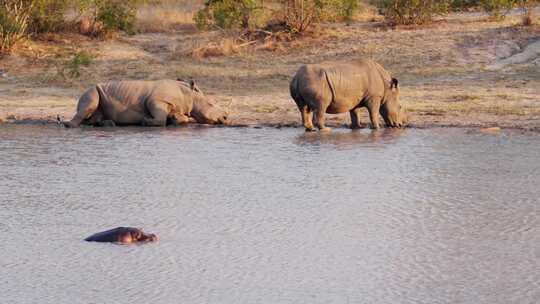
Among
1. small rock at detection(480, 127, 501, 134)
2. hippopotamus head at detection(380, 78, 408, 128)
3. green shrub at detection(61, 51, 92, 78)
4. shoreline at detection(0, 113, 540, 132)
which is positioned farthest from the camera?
green shrub at detection(61, 51, 92, 78)

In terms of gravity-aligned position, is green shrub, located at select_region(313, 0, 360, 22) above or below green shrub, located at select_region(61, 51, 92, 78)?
above

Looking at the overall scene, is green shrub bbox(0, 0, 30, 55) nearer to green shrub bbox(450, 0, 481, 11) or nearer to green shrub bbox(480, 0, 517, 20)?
green shrub bbox(480, 0, 517, 20)

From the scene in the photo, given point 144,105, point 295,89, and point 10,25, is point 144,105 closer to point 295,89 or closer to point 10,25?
point 295,89

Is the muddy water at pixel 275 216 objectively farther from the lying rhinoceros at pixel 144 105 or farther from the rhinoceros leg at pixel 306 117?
the lying rhinoceros at pixel 144 105

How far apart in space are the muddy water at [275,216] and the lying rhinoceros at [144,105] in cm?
90

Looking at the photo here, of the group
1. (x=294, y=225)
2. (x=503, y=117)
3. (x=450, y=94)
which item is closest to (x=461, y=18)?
(x=450, y=94)

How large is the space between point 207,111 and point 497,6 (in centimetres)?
886

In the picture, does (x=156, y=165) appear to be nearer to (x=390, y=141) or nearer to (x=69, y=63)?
(x=390, y=141)

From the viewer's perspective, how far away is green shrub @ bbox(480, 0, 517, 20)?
74.8 ft

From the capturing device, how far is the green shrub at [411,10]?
22.7 metres

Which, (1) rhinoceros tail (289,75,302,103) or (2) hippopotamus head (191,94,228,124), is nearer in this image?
(1) rhinoceros tail (289,75,302,103)

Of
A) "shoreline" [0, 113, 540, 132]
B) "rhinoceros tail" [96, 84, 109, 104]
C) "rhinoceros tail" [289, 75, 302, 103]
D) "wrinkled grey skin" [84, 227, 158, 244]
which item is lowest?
"shoreline" [0, 113, 540, 132]

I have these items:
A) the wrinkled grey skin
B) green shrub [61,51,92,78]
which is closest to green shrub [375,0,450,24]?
green shrub [61,51,92,78]

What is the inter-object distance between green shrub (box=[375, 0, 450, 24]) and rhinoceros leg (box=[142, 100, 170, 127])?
7866mm
